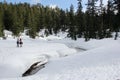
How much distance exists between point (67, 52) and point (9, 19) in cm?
5154

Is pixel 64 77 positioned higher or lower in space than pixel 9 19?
lower

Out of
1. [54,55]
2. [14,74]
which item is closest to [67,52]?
[54,55]

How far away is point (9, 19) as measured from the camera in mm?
88875

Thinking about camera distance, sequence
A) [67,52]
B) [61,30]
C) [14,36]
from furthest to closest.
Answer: [61,30] < [14,36] < [67,52]

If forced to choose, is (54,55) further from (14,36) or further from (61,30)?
(61,30)

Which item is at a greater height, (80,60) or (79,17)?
(79,17)

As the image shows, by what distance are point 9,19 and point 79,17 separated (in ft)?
87.6

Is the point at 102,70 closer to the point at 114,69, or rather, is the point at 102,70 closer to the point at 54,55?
→ the point at 114,69

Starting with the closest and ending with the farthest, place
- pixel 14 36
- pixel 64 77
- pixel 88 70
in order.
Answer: pixel 64 77
pixel 88 70
pixel 14 36

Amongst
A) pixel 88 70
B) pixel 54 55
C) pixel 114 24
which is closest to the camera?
pixel 88 70

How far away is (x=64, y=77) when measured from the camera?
19.8m

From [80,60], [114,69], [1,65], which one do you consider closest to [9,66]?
[1,65]

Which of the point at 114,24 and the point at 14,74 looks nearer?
the point at 14,74

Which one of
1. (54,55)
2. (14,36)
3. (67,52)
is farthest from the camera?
(14,36)
